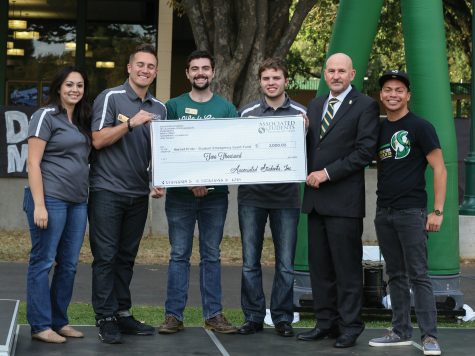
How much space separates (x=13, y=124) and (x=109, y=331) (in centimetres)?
917

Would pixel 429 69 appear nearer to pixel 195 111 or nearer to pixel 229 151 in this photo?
pixel 229 151

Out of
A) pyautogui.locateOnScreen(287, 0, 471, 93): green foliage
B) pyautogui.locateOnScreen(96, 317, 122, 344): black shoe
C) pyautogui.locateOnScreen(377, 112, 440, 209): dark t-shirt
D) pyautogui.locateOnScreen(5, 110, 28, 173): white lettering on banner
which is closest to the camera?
pyautogui.locateOnScreen(377, 112, 440, 209): dark t-shirt

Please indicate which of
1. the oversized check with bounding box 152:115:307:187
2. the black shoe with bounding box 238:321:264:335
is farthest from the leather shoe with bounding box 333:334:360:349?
the oversized check with bounding box 152:115:307:187

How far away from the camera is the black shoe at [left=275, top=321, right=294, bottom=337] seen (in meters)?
8.12

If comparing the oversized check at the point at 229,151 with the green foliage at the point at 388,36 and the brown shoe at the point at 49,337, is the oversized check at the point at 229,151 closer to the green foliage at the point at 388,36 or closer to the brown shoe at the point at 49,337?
the brown shoe at the point at 49,337

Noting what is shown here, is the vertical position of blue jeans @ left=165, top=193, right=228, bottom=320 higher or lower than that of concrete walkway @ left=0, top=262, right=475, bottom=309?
higher

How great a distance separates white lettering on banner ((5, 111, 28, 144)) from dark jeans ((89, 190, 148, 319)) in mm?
8728

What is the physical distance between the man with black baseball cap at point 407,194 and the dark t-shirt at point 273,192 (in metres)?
0.76

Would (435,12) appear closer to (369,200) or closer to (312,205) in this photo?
(312,205)

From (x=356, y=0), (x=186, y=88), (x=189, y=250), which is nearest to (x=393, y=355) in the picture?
(x=189, y=250)

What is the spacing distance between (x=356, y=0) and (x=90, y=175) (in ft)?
9.73

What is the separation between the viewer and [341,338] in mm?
7762

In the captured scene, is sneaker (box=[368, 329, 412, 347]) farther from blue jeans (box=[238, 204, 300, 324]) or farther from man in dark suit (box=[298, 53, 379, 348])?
blue jeans (box=[238, 204, 300, 324])

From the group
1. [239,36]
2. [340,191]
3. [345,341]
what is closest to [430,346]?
[345,341]
